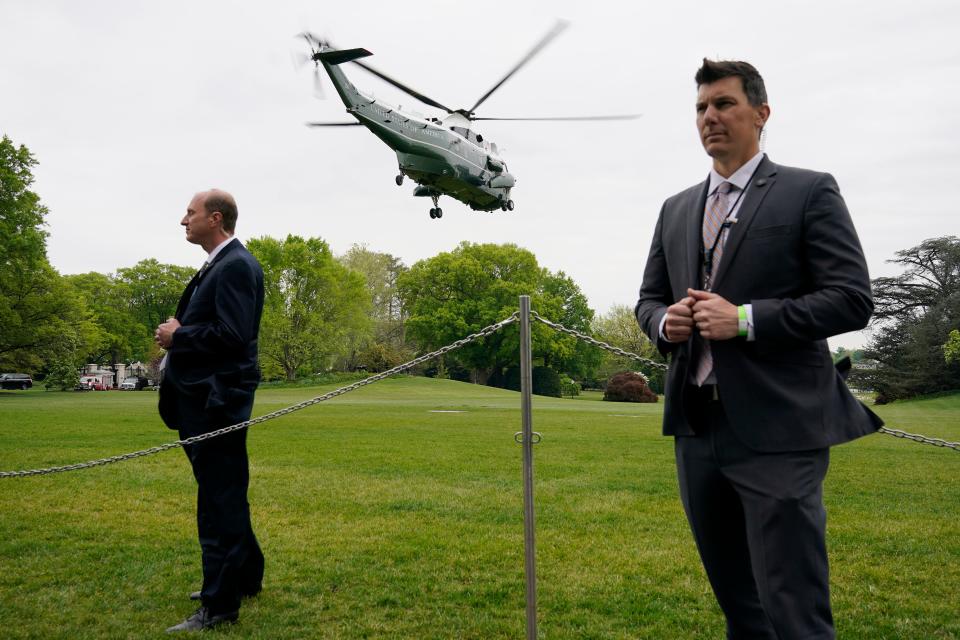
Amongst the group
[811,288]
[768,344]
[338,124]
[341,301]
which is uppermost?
[338,124]

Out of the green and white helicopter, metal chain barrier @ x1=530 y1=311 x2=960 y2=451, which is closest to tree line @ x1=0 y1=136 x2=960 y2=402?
the green and white helicopter

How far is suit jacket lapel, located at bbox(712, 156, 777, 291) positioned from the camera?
249 centimetres

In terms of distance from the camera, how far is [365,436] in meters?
15.9

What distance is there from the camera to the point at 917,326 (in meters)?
48.7

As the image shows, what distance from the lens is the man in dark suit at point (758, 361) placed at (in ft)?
7.50

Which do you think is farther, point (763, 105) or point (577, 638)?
point (577, 638)

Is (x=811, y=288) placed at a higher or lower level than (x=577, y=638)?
higher

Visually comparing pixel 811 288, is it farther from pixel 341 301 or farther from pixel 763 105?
pixel 341 301

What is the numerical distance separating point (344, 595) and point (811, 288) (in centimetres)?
375

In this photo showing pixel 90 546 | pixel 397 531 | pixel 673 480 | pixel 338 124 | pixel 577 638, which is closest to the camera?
pixel 577 638


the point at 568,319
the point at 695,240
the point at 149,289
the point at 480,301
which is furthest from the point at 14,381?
the point at 695,240

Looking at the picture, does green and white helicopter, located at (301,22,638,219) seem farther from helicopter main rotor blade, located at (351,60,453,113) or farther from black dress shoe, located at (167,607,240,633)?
black dress shoe, located at (167,607,240,633)

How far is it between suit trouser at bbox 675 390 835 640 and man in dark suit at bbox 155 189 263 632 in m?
2.81

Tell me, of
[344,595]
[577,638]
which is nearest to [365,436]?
[344,595]
